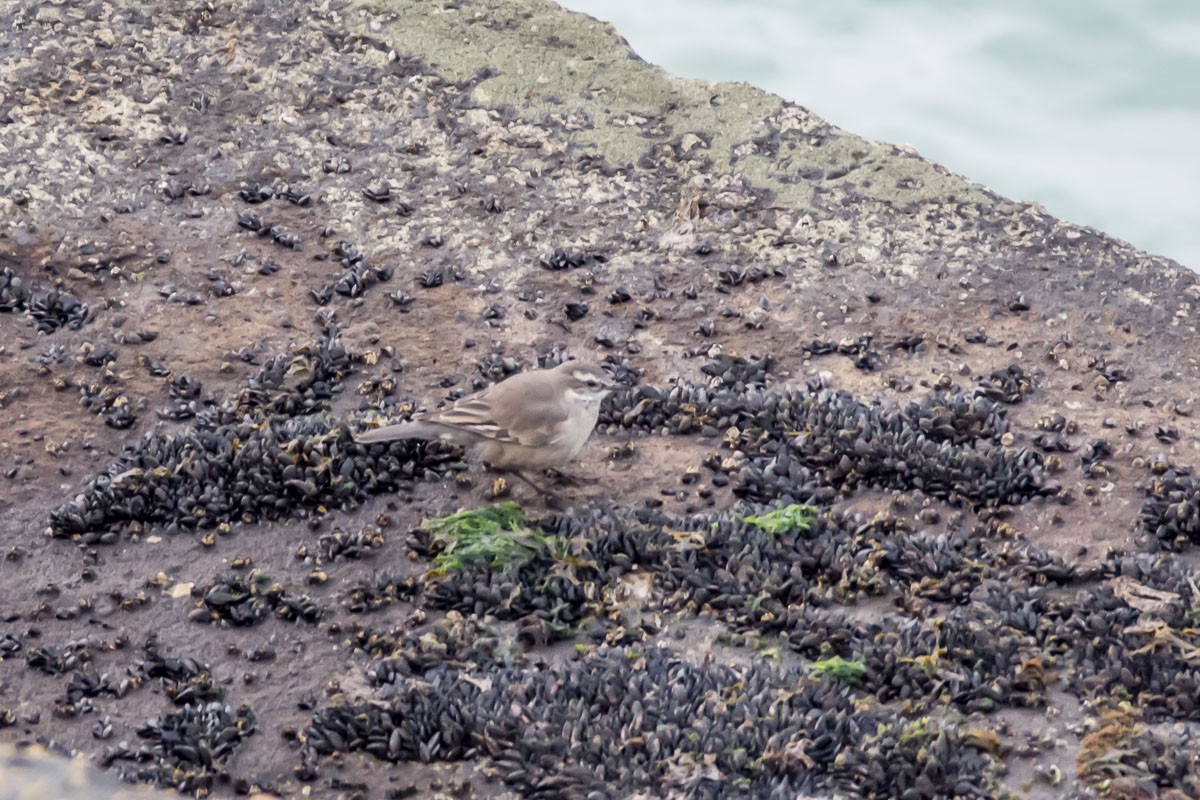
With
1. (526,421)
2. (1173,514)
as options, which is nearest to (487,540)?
(526,421)

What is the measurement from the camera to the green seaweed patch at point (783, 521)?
313 inches

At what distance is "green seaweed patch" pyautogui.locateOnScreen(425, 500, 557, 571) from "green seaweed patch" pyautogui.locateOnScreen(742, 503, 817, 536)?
112 cm

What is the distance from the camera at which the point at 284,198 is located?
37.8 ft

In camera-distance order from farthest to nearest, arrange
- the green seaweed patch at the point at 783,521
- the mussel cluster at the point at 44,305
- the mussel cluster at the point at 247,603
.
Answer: the mussel cluster at the point at 44,305
the green seaweed patch at the point at 783,521
the mussel cluster at the point at 247,603

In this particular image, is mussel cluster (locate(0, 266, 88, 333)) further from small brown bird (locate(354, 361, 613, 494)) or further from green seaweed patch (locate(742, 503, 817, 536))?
green seaweed patch (locate(742, 503, 817, 536))

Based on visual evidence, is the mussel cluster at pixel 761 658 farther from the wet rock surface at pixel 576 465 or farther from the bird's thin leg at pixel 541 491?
the bird's thin leg at pixel 541 491

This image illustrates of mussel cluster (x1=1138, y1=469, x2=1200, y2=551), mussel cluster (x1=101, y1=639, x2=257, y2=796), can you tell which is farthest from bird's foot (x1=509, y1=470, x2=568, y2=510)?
mussel cluster (x1=1138, y1=469, x2=1200, y2=551)

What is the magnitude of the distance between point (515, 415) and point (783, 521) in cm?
164

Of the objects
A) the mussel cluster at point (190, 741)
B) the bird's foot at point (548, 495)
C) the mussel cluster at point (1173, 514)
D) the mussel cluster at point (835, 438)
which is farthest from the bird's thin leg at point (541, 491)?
the mussel cluster at point (1173, 514)

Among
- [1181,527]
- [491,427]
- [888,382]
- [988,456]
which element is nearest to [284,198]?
[491,427]

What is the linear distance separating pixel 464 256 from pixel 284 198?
1.59 meters

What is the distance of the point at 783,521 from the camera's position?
314 inches

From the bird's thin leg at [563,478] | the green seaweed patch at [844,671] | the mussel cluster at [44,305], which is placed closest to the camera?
the green seaweed patch at [844,671]

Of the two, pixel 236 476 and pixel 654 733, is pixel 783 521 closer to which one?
pixel 654 733
